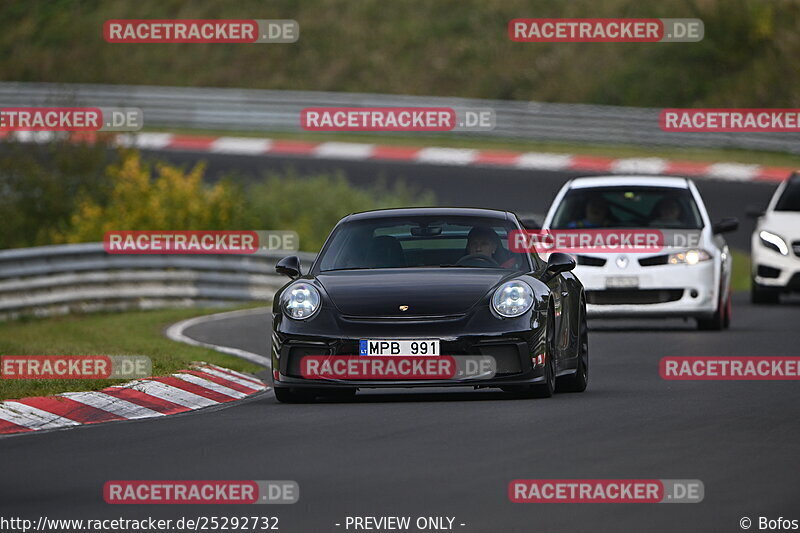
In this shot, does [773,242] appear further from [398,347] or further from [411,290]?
[398,347]

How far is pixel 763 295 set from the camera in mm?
23141

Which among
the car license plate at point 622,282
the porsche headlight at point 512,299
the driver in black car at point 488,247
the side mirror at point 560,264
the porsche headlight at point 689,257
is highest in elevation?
the porsche headlight at point 689,257

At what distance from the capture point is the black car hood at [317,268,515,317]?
1170 cm

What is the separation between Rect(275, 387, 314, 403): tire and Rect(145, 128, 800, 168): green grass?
28.0 metres

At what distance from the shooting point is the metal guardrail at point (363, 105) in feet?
133

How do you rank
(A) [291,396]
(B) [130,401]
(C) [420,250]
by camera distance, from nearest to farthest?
(A) [291,396] → (B) [130,401] → (C) [420,250]

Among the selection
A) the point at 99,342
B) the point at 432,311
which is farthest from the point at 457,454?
the point at 99,342

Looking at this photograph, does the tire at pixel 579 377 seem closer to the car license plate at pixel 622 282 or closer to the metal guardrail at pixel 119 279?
the car license plate at pixel 622 282

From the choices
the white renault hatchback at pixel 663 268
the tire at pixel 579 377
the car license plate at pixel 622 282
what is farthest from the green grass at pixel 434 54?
the tire at pixel 579 377

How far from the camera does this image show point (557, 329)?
40.4 feet

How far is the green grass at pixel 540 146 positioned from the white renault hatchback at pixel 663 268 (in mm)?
19863

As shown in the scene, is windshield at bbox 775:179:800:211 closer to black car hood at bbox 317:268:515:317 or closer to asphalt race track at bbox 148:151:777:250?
asphalt race track at bbox 148:151:777:250

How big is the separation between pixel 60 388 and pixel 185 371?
153 cm

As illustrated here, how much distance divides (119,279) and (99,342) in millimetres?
6195
